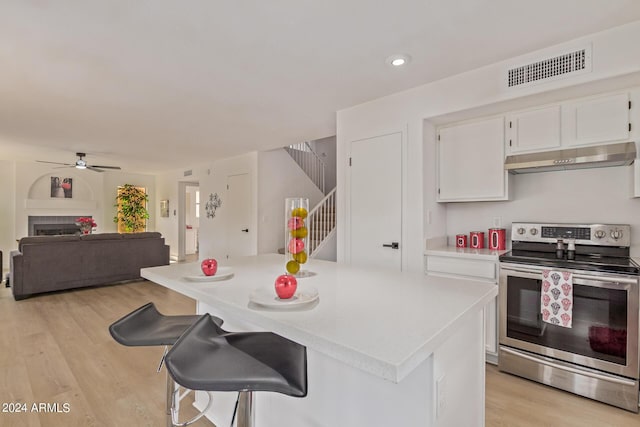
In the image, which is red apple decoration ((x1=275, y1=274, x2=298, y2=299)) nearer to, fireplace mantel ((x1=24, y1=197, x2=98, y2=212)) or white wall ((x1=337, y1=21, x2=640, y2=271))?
white wall ((x1=337, y1=21, x2=640, y2=271))

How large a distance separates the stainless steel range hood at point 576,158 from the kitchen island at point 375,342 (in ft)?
5.17

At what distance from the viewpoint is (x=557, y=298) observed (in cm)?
224

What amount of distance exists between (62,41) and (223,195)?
464cm

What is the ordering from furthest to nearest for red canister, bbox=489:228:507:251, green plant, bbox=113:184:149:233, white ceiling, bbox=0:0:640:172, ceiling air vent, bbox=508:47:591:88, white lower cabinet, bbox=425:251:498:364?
green plant, bbox=113:184:149:233 < red canister, bbox=489:228:507:251 < white lower cabinet, bbox=425:251:498:364 < ceiling air vent, bbox=508:47:591:88 < white ceiling, bbox=0:0:640:172

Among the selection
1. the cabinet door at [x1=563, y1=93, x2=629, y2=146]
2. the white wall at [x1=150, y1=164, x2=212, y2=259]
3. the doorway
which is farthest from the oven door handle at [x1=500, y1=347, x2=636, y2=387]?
the doorway

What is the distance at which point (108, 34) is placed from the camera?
2.12 meters

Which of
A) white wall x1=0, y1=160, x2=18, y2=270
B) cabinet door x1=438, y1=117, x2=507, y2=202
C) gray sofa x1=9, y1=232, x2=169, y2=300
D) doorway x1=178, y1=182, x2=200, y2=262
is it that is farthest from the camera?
doorway x1=178, y1=182, x2=200, y2=262

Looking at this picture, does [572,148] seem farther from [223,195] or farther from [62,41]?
[223,195]

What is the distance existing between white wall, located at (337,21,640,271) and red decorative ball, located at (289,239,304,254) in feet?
5.72

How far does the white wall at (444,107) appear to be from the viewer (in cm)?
209

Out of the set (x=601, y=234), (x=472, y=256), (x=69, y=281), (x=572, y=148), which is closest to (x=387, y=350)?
(x=472, y=256)

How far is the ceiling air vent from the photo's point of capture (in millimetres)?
2174

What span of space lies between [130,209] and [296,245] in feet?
29.0

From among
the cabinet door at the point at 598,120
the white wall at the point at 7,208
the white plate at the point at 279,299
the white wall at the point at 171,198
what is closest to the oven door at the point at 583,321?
the cabinet door at the point at 598,120
